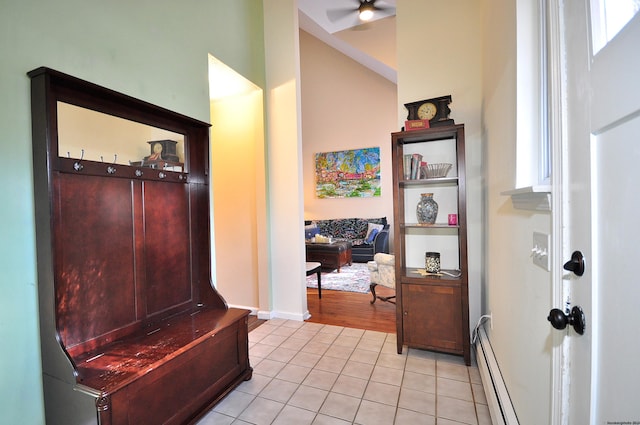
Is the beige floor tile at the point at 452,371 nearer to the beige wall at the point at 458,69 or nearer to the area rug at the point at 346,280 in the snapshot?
the beige wall at the point at 458,69

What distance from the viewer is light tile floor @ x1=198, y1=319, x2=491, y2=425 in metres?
1.70

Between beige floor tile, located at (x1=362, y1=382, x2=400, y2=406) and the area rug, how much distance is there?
226 cm

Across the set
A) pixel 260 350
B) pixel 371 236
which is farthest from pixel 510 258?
pixel 371 236

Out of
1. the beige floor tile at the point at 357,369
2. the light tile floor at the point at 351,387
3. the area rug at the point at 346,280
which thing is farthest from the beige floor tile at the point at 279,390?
the area rug at the point at 346,280

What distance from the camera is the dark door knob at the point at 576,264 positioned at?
2.48ft

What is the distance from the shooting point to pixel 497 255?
185cm

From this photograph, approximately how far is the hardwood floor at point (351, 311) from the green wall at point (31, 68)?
2.04 m

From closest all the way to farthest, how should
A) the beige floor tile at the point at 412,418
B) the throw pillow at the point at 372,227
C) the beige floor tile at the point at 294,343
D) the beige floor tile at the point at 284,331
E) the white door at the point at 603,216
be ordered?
the white door at the point at 603,216 < the beige floor tile at the point at 412,418 < the beige floor tile at the point at 294,343 < the beige floor tile at the point at 284,331 < the throw pillow at the point at 372,227

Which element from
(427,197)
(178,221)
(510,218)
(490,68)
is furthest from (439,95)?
(178,221)

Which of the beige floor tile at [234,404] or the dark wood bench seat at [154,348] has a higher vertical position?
the dark wood bench seat at [154,348]

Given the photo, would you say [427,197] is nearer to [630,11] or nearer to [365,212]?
[630,11]

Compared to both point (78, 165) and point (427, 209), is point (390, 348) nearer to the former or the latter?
point (427, 209)

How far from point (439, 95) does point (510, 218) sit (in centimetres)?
155

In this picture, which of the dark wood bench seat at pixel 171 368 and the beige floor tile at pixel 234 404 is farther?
the beige floor tile at pixel 234 404
